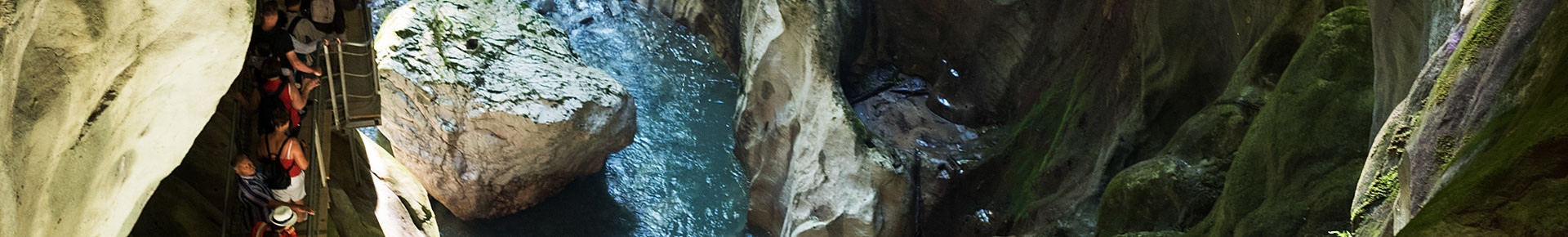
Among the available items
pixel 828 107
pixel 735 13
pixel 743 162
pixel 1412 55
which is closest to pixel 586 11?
pixel 735 13

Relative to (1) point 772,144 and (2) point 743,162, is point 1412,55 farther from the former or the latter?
(2) point 743,162

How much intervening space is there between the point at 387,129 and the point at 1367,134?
1030cm

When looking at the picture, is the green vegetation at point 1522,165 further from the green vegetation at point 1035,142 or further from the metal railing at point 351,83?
the green vegetation at point 1035,142

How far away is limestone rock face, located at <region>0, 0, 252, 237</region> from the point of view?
2992mm

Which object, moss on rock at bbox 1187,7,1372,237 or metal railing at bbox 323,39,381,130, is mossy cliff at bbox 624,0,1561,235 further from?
metal railing at bbox 323,39,381,130

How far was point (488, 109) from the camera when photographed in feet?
43.0

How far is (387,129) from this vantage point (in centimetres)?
1332

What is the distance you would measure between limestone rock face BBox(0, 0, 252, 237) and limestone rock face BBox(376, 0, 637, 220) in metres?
8.86

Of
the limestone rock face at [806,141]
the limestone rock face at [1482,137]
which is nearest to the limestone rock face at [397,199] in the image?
the limestone rock face at [806,141]

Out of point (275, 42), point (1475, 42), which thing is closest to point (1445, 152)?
point (1475, 42)

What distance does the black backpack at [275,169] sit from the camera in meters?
5.72

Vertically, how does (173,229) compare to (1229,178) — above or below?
below

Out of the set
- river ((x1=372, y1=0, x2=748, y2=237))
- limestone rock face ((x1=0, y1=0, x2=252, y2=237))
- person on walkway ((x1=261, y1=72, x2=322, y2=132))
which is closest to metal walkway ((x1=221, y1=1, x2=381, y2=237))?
person on walkway ((x1=261, y1=72, x2=322, y2=132))

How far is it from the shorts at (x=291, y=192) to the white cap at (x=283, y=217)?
0.19 metres
